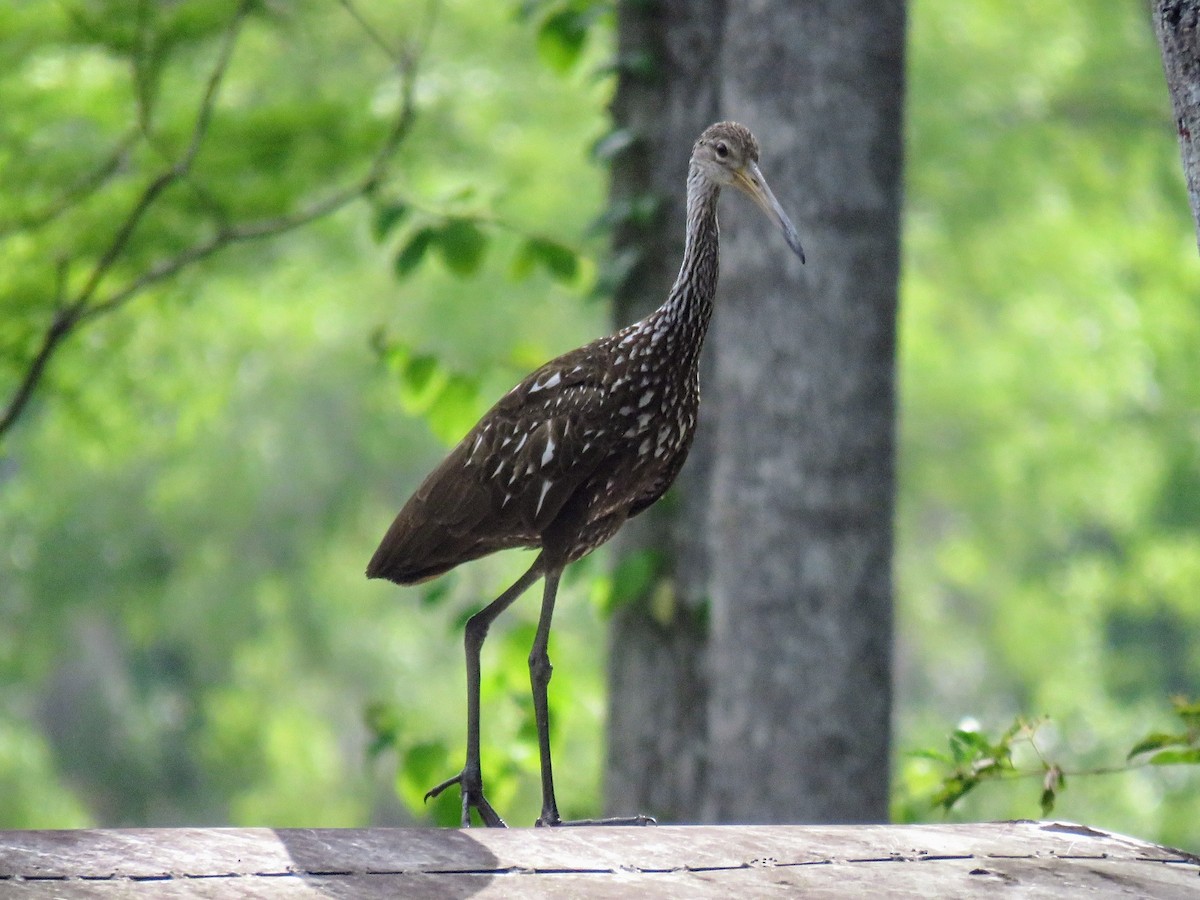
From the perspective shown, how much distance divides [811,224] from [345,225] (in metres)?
13.5

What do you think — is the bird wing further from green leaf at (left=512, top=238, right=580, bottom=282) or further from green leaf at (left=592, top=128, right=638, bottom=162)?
green leaf at (left=512, top=238, right=580, bottom=282)

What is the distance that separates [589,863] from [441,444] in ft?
55.3

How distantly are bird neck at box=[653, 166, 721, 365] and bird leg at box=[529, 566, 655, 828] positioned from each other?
28.2 inches

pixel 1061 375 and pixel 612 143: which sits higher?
pixel 1061 375

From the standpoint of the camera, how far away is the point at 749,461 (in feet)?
19.8

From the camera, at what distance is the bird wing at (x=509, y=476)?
423cm

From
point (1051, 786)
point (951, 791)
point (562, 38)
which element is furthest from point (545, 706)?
point (562, 38)

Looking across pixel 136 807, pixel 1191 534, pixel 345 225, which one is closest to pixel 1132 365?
pixel 1191 534

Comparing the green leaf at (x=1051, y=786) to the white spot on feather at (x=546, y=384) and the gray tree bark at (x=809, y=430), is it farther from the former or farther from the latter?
the gray tree bark at (x=809, y=430)

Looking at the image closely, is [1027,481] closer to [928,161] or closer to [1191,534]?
[1191,534]

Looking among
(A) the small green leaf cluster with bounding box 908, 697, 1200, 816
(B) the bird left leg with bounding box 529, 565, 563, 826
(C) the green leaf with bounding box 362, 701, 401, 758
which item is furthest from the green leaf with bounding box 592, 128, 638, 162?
(A) the small green leaf cluster with bounding box 908, 697, 1200, 816

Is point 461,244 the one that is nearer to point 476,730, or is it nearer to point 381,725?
point 381,725

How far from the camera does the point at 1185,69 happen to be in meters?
3.12

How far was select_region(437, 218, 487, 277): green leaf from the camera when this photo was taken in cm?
705
